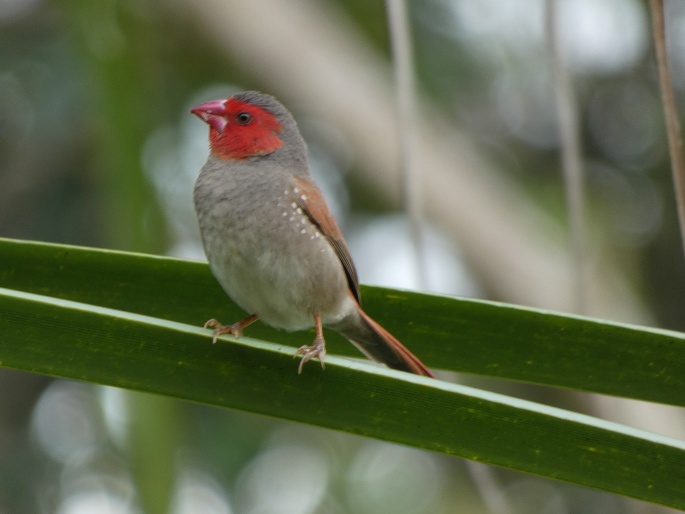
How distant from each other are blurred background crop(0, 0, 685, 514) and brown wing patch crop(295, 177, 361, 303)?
4.22 feet

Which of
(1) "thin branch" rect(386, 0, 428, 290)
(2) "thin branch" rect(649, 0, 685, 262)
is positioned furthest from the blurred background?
(2) "thin branch" rect(649, 0, 685, 262)

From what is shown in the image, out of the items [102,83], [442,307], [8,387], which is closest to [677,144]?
[442,307]

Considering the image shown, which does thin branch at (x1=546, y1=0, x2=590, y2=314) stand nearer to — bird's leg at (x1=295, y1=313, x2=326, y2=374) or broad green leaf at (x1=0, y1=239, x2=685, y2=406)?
broad green leaf at (x1=0, y1=239, x2=685, y2=406)

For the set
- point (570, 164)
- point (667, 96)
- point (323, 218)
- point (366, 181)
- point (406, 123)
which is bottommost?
point (366, 181)

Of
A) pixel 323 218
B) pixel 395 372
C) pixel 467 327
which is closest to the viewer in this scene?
pixel 395 372

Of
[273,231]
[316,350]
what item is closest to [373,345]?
[273,231]

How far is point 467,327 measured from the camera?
6.60ft

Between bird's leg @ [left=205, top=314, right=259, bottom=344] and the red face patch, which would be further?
the red face patch

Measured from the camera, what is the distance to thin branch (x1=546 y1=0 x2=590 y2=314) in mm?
2457

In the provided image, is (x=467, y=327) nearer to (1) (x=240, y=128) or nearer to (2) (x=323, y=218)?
(2) (x=323, y=218)

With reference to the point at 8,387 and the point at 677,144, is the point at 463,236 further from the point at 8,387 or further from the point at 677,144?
the point at 8,387

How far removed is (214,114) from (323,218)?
0.60 metres

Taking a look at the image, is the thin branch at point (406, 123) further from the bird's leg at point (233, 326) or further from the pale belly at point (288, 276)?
the pale belly at point (288, 276)

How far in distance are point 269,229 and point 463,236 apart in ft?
7.37
